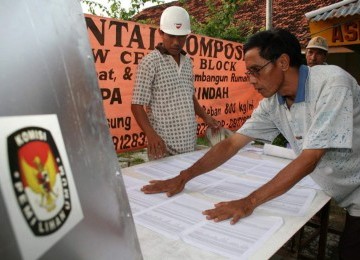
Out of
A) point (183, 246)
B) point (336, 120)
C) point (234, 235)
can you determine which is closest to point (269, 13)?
point (336, 120)

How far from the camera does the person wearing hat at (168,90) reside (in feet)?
7.09

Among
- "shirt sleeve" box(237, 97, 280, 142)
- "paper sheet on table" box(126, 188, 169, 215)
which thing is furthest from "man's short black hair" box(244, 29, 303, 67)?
"paper sheet on table" box(126, 188, 169, 215)

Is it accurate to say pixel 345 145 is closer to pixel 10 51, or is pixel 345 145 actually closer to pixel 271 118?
pixel 271 118

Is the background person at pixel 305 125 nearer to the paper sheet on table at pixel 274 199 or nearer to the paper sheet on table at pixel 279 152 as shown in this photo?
the paper sheet on table at pixel 274 199

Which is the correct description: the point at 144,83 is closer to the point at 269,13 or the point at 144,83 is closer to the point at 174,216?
the point at 174,216

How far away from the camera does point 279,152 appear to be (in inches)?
84.0

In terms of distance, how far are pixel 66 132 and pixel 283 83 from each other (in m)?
1.15

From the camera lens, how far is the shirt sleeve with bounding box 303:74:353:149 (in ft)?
3.91

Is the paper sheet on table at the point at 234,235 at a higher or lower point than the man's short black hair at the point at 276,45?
lower

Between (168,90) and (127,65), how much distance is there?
0.79 metres

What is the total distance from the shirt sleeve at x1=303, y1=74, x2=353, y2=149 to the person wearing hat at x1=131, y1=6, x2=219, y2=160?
1.14m

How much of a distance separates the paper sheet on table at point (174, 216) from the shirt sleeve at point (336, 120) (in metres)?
0.51

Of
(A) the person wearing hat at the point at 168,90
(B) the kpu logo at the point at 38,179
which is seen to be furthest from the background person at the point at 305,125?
(B) the kpu logo at the point at 38,179

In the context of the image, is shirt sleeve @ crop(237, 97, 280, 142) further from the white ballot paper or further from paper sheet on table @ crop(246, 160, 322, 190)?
the white ballot paper
